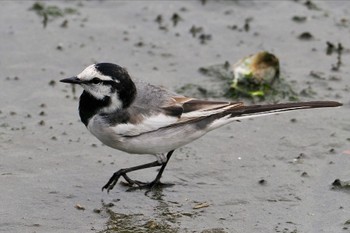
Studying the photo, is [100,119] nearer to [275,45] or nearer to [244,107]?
[244,107]

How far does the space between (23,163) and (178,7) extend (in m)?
4.52

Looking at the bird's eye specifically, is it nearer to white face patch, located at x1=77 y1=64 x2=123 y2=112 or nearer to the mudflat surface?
white face patch, located at x1=77 y1=64 x2=123 y2=112

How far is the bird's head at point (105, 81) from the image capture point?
25.9 ft

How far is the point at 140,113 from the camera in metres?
8.02

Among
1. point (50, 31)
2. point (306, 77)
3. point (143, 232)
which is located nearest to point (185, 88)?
point (306, 77)

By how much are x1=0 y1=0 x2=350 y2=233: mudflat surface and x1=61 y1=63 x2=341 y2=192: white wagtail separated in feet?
1.67

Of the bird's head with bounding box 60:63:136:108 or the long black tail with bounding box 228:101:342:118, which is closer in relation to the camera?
the bird's head with bounding box 60:63:136:108

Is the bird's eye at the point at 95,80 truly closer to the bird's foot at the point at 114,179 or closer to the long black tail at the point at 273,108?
the bird's foot at the point at 114,179

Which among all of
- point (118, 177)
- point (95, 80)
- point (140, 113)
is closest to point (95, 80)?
point (95, 80)

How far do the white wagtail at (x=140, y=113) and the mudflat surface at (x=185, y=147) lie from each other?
51cm

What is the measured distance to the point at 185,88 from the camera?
1042cm

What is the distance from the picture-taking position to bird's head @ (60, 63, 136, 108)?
7.89m

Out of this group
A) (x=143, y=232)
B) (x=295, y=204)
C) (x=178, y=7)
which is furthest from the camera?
(x=178, y=7)

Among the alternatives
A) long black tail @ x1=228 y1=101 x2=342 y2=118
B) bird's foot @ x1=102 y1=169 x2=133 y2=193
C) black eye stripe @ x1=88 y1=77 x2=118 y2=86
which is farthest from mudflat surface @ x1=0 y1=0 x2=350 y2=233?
black eye stripe @ x1=88 y1=77 x2=118 y2=86
